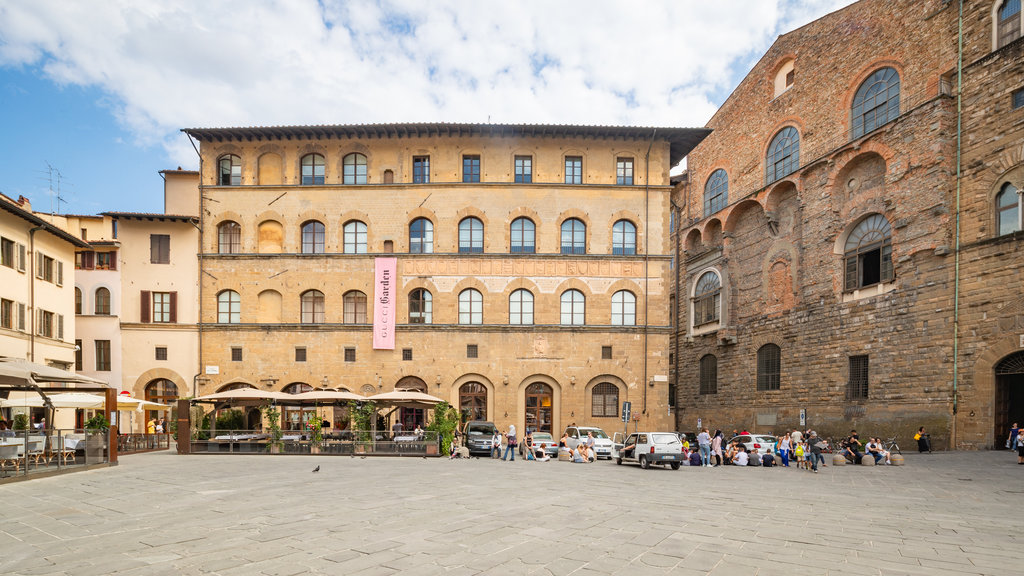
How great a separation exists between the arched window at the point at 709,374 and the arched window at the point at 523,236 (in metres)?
16.0

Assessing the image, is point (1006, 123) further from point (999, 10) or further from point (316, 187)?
point (316, 187)

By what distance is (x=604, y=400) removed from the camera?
1212 inches

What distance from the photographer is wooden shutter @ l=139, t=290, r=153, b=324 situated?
3178 centimetres

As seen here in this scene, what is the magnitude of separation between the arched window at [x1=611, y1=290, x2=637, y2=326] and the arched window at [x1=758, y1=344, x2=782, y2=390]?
8905 mm

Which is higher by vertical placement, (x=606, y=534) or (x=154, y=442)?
(x=606, y=534)

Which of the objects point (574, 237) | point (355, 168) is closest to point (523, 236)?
point (574, 237)

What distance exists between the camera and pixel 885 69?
27641 millimetres

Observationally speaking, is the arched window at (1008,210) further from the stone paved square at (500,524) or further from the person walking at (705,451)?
the person walking at (705,451)

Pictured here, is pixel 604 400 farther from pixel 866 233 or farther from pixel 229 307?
pixel 229 307

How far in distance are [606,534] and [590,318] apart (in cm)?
2264

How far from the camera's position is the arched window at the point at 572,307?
31.1 metres

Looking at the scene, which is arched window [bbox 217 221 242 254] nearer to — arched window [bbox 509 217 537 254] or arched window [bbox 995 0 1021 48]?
arched window [bbox 509 217 537 254]

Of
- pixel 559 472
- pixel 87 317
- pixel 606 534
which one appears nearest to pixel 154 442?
pixel 87 317

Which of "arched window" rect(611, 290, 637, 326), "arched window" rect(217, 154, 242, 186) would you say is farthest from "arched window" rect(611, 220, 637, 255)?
"arched window" rect(217, 154, 242, 186)
